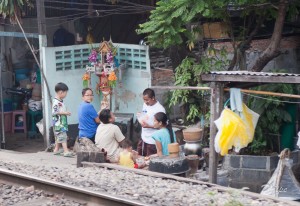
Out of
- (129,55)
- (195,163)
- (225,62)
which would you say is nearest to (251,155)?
(195,163)

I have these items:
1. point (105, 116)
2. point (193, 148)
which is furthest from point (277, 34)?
point (105, 116)

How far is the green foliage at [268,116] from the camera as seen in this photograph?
10.1 meters

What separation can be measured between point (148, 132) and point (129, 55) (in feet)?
10.6

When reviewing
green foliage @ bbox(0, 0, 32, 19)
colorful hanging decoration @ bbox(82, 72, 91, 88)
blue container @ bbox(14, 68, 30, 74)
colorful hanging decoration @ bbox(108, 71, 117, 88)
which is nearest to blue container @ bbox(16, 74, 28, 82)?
blue container @ bbox(14, 68, 30, 74)

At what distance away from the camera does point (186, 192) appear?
8234mm

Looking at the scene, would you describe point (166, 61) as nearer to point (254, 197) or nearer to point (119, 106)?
point (119, 106)

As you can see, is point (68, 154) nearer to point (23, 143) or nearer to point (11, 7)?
point (23, 143)

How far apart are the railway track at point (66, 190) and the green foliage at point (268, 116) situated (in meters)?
3.52

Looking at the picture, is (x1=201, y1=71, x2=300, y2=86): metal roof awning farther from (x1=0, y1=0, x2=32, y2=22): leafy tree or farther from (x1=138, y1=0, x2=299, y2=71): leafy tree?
(x1=0, y1=0, x2=32, y2=22): leafy tree

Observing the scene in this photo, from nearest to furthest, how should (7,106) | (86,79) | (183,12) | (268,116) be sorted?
(268,116)
(183,12)
(86,79)
(7,106)

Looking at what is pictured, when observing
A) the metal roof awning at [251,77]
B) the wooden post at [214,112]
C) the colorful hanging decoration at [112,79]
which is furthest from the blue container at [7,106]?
the metal roof awning at [251,77]

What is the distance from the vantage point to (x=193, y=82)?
12.1 m

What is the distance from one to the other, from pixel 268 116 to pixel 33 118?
737cm

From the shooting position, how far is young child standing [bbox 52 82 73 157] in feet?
40.3
